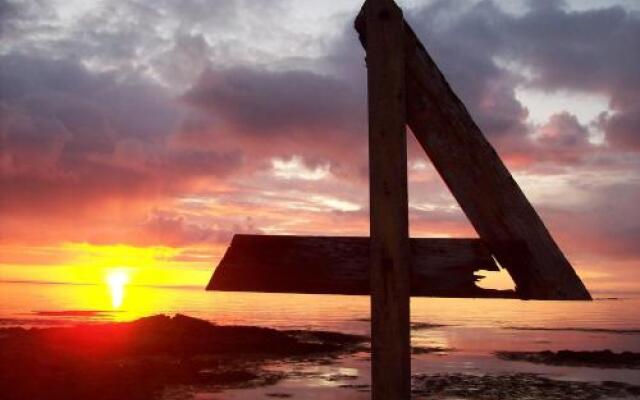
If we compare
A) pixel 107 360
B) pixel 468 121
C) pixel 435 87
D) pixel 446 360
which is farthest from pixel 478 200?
pixel 446 360

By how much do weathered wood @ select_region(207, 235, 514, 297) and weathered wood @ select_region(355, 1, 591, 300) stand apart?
0.08 m

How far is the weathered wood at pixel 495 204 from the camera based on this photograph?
2350 mm

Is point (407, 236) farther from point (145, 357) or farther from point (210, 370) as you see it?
point (145, 357)

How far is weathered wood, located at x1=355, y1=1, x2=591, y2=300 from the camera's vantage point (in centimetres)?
235

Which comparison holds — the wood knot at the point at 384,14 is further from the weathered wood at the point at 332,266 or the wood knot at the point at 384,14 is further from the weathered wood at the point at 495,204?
the weathered wood at the point at 332,266

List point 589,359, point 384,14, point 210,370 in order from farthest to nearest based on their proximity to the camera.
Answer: point 589,359 → point 210,370 → point 384,14

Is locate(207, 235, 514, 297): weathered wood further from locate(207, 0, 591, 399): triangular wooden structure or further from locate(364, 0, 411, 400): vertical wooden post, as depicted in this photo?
locate(364, 0, 411, 400): vertical wooden post

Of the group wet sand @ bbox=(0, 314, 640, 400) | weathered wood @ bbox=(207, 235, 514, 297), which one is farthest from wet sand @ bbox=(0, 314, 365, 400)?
weathered wood @ bbox=(207, 235, 514, 297)

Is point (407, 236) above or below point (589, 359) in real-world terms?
above

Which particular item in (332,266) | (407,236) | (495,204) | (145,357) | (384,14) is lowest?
(145,357)

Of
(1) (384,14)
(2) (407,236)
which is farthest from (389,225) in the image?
(1) (384,14)

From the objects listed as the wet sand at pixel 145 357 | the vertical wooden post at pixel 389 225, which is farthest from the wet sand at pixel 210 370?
the vertical wooden post at pixel 389 225

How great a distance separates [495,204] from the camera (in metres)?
2.36

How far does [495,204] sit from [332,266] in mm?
682
